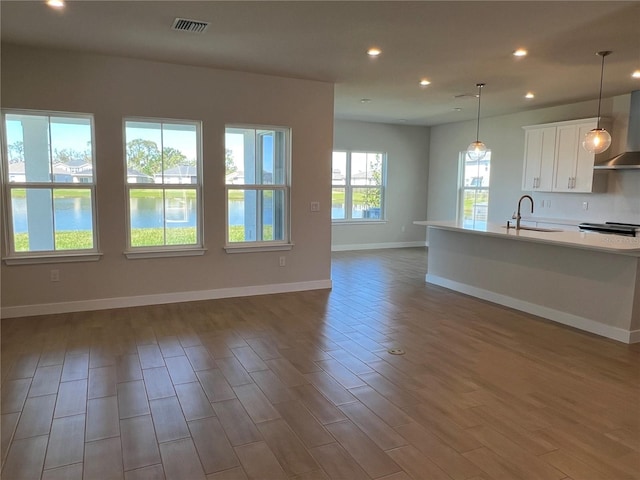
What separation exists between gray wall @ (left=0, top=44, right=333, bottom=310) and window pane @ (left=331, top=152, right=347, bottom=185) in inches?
136

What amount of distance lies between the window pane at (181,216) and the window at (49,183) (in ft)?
2.54

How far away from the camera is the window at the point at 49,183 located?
447 cm

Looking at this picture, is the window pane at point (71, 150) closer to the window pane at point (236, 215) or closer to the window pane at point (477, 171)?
the window pane at point (236, 215)

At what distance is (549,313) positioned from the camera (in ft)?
15.5

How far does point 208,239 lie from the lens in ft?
17.4

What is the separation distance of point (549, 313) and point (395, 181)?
18.5 feet

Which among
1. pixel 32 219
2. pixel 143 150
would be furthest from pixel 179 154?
pixel 32 219

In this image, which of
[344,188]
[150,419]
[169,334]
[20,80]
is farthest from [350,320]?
[344,188]

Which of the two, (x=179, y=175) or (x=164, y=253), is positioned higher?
(x=179, y=175)

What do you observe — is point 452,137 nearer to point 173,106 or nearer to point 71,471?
point 173,106

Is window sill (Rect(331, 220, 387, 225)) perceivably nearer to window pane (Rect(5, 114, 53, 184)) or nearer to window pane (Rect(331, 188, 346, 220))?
window pane (Rect(331, 188, 346, 220))

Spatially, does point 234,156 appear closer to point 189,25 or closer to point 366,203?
point 189,25

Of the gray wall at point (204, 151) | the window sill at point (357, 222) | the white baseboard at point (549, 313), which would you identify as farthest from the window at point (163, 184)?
the window sill at point (357, 222)

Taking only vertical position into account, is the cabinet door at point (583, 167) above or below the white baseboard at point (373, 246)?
above
